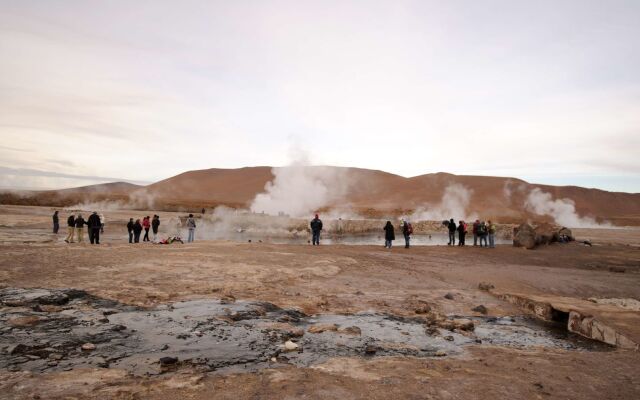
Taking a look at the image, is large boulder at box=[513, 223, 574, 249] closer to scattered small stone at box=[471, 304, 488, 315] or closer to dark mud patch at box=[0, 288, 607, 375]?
scattered small stone at box=[471, 304, 488, 315]

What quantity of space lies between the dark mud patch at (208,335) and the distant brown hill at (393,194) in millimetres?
42403

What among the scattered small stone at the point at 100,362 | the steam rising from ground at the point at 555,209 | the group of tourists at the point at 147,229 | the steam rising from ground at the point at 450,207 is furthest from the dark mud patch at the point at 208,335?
the steam rising from ground at the point at 555,209

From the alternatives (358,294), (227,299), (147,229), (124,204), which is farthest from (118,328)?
(124,204)

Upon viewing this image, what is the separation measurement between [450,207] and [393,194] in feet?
46.3

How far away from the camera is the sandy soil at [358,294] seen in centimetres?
430

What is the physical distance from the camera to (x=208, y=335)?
625 cm

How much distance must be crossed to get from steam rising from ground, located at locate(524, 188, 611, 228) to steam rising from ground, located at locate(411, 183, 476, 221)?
10.9m

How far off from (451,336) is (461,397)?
2.72m

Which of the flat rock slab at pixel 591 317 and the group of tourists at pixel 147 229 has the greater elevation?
the group of tourists at pixel 147 229

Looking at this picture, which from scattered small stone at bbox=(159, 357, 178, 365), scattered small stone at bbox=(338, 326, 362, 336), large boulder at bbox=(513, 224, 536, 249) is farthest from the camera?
large boulder at bbox=(513, 224, 536, 249)

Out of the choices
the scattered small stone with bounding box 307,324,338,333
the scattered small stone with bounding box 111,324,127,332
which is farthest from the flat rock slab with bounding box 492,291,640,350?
the scattered small stone with bounding box 111,324,127,332

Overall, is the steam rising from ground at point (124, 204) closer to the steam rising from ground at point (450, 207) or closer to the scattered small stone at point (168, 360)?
the steam rising from ground at point (450, 207)

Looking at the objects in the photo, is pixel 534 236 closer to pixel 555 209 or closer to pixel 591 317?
pixel 591 317

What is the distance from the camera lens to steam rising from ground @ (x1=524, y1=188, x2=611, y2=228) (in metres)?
66.7
